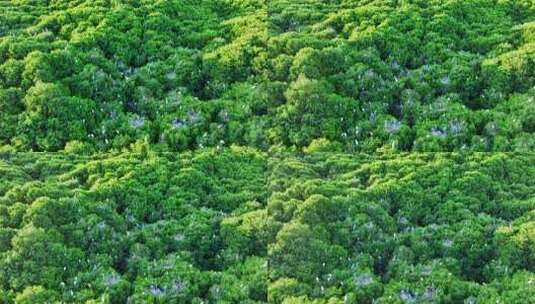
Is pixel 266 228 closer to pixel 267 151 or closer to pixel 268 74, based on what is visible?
pixel 267 151

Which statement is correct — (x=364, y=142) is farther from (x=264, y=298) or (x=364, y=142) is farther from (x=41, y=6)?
(x=41, y=6)

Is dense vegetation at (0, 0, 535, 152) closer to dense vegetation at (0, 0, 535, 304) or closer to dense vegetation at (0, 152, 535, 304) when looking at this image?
dense vegetation at (0, 0, 535, 304)

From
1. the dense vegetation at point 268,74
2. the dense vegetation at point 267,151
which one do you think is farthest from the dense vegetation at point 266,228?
the dense vegetation at point 268,74

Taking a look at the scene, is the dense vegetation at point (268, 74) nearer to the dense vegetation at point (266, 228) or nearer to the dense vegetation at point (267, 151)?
the dense vegetation at point (267, 151)

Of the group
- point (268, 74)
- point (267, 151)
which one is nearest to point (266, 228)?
point (267, 151)

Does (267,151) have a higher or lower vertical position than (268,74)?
lower

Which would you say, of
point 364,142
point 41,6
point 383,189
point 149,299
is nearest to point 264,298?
point 149,299
